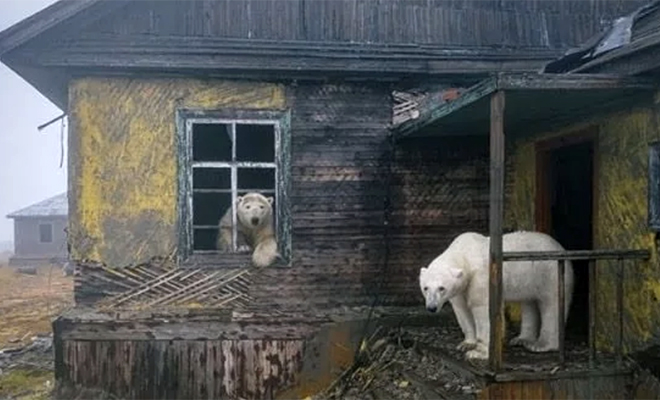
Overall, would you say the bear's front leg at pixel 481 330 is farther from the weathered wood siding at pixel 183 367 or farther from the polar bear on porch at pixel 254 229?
the polar bear on porch at pixel 254 229

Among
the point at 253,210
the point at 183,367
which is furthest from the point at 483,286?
the point at 183,367

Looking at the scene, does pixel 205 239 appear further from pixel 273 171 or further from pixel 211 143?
pixel 273 171

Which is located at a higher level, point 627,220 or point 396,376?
point 627,220

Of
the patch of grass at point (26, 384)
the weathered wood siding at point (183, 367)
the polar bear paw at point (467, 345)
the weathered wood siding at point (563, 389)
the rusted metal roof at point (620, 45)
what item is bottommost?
the patch of grass at point (26, 384)

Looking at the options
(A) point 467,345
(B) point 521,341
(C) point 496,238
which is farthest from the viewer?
(B) point 521,341

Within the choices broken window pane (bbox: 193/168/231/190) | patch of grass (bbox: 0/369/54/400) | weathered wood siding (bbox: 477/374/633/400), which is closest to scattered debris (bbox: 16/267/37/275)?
patch of grass (bbox: 0/369/54/400)

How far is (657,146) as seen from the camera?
5691 millimetres

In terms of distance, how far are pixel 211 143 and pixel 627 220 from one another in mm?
5600

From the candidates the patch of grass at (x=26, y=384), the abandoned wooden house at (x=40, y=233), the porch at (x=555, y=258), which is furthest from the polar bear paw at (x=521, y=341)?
the abandoned wooden house at (x=40, y=233)

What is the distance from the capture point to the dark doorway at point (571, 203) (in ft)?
25.2

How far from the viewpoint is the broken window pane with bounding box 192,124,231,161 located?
8797 mm

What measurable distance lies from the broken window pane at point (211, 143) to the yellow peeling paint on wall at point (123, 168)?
95cm

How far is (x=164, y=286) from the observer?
7652 millimetres

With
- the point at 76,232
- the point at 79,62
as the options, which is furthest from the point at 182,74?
the point at 76,232
